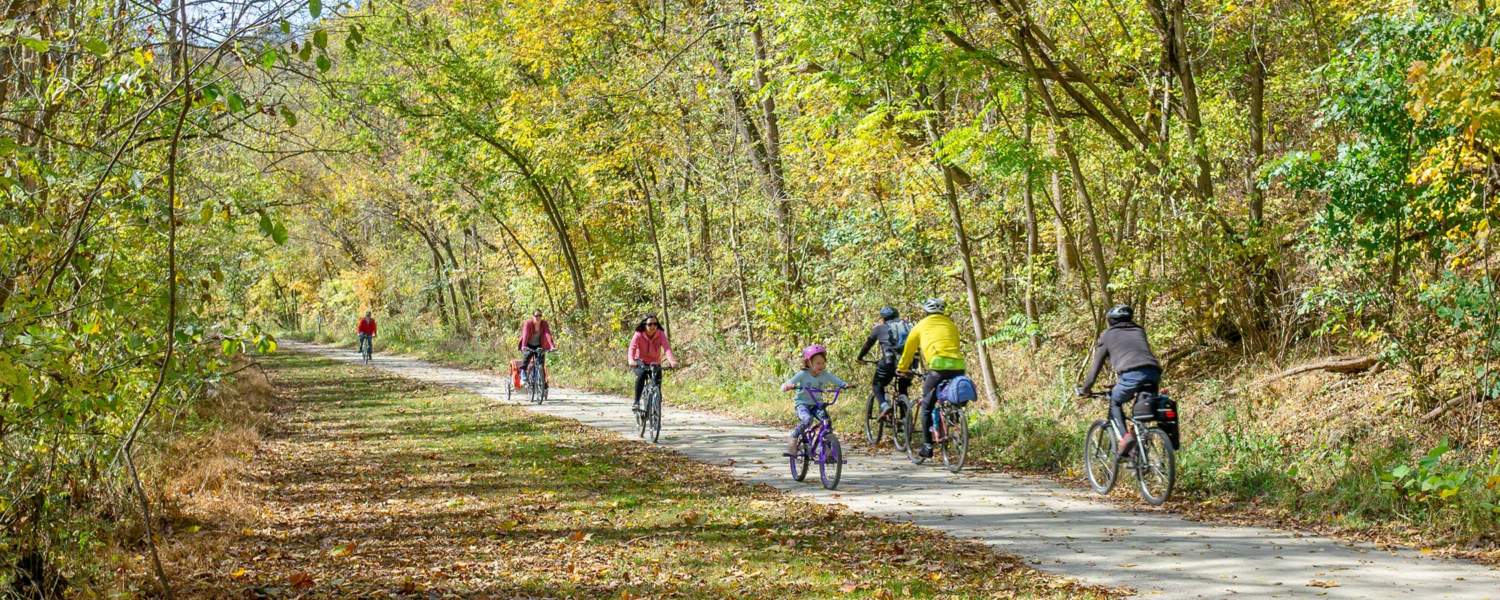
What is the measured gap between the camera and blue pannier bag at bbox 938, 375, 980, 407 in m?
12.0

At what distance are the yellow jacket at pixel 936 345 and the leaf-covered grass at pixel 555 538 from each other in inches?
100.0

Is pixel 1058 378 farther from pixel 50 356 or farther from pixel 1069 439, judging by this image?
pixel 50 356

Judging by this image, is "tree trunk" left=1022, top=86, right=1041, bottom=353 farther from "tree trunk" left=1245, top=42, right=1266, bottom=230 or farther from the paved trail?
the paved trail

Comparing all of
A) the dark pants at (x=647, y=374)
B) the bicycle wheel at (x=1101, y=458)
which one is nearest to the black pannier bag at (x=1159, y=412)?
the bicycle wheel at (x=1101, y=458)

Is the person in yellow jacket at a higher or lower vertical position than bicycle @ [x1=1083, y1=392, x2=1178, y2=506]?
higher

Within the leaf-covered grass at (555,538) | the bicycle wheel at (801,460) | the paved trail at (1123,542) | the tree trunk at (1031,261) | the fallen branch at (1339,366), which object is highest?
the tree trunk at (1031,261)

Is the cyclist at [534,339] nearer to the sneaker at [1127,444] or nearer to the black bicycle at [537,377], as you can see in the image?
the black bicycle at [537,377]

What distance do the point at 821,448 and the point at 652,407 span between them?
4740mm

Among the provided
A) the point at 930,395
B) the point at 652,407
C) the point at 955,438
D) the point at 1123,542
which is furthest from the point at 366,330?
the point at 1123,542

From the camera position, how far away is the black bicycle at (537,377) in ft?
72.9

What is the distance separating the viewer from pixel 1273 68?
1822 cm

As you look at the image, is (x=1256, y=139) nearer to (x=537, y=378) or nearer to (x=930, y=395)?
(x=930, y=395)

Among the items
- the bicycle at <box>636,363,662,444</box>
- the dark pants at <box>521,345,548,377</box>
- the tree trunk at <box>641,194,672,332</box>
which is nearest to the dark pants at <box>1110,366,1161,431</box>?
the bicycle at <box>636,363,662,444</box>

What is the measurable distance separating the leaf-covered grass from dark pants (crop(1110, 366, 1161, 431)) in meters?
2.61
